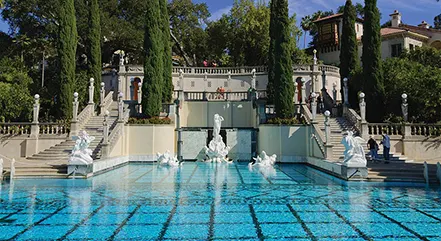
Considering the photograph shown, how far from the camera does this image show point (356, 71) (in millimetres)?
27078

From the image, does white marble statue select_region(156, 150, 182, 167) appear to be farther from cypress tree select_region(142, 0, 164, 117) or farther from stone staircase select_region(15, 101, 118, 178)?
cypress tree select_region(142, 0, 164, 117)

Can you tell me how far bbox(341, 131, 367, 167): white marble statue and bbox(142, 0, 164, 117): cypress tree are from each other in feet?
43.9

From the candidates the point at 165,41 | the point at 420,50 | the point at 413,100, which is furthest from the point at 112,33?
the point at 420,50

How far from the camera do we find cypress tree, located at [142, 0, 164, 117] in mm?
23094

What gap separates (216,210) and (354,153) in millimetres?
6954

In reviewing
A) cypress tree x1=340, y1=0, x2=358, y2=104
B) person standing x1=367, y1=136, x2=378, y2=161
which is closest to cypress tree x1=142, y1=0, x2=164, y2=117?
person standing x1=367, y1=136, x2=378, y2=161

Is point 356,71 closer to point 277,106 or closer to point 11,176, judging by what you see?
point 277,106

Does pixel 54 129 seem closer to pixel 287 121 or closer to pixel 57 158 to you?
pixel 57 158

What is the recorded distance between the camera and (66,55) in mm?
24844

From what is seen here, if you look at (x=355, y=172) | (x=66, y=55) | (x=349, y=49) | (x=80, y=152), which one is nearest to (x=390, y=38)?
(x=349, y=49)

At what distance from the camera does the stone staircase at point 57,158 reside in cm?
1438

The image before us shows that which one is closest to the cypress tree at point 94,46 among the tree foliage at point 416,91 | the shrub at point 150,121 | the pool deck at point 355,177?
the shrub at point 150,121

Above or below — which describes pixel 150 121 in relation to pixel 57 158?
above

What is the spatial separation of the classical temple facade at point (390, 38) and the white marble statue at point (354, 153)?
27140 mm
